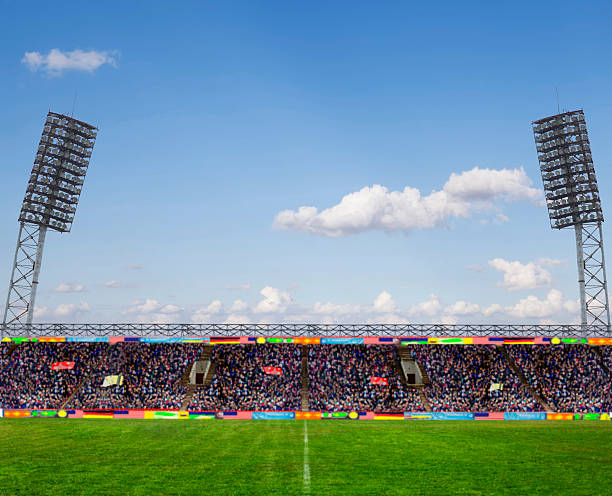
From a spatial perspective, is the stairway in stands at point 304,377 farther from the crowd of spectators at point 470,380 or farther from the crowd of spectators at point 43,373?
the crowd of spectators at point 43,373

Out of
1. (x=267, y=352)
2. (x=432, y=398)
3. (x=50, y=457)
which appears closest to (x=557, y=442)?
(x=432, y=398)

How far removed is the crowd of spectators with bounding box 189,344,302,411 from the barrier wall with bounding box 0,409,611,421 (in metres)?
1.79

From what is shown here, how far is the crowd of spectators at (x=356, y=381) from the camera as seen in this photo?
45.1 meters

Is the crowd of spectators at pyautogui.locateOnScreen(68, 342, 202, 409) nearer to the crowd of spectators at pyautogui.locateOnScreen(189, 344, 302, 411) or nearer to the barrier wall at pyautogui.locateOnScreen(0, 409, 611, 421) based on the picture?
the crowd of spectators at pyautogui.locateOnScreen(189, 344, 302, 411)

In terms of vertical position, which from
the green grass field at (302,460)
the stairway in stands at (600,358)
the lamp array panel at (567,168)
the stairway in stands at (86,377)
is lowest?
the green grass field at (302,460)

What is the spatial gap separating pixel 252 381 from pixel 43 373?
18.2m

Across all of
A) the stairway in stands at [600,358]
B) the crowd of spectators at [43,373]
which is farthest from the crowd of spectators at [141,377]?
the stairway in stands at [600,358]

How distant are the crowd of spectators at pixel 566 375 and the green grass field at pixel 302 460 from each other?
423 inches

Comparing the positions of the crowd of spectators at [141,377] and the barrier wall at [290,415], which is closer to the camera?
the barrier wall at [290,415]

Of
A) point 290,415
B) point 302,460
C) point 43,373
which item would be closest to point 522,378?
point 290,415

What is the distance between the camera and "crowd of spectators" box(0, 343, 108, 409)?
46.1 m

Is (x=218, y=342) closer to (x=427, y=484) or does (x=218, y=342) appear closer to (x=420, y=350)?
(x=420, y=350)

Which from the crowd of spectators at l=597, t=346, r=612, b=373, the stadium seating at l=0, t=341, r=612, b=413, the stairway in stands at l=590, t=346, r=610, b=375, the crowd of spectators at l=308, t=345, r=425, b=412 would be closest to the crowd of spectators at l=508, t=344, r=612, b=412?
the stadium seating at l=0, t=341, r=612, b=413

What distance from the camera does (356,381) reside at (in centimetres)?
4825
